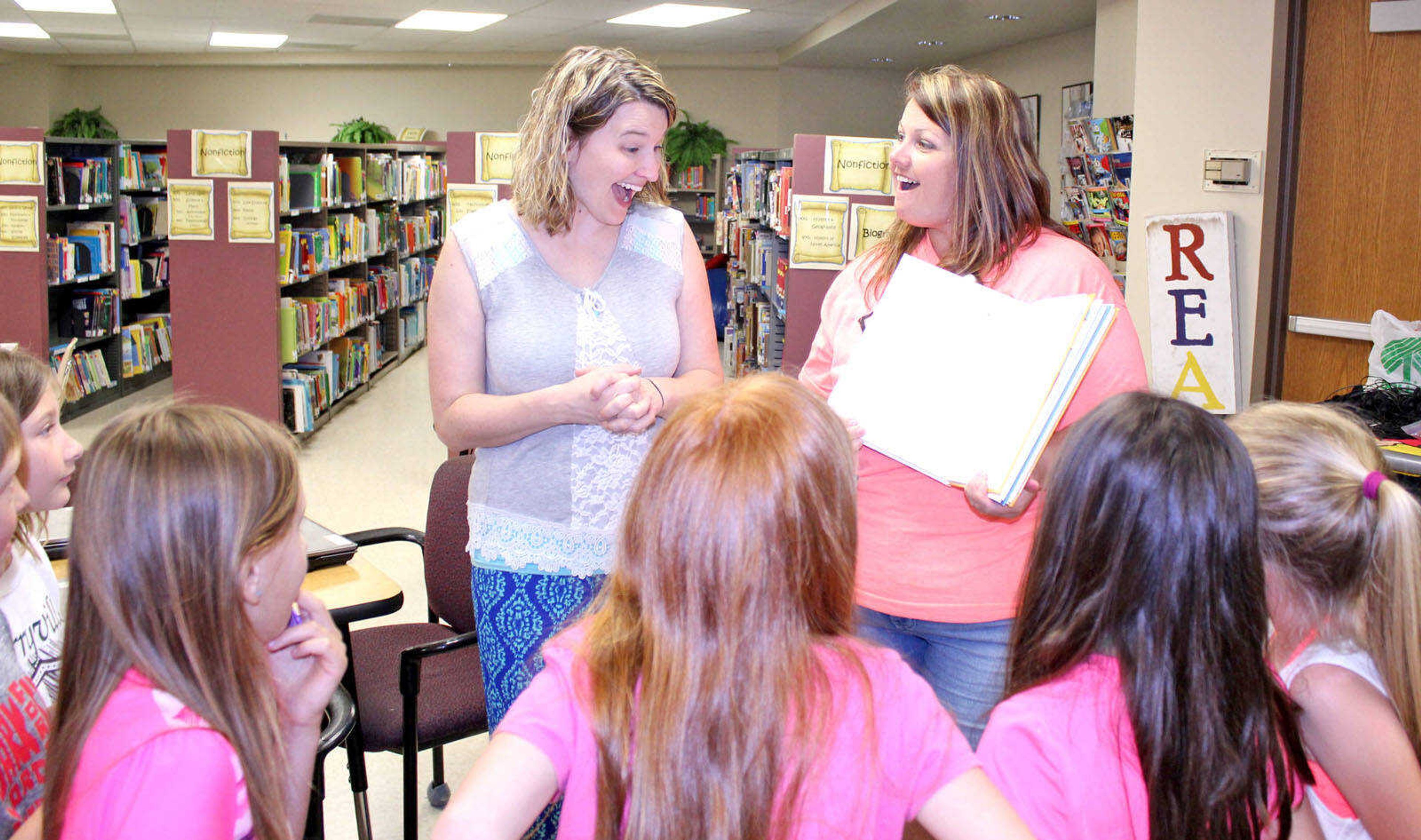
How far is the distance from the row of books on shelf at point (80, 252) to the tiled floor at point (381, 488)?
96 cm

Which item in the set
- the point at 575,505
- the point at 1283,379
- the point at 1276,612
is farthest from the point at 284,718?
the point at 1283,379

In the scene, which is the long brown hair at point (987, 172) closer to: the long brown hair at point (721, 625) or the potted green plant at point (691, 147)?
the long brown hair at point (721, 625)

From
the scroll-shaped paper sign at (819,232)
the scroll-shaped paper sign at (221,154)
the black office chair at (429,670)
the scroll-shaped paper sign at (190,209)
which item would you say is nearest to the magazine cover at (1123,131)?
the scroll-shaped paper sign at (819,232)

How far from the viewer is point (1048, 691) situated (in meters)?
1.10

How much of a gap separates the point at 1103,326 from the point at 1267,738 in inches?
20.5

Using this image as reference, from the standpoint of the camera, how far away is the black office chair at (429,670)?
2.14m

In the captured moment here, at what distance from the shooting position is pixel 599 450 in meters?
1.66

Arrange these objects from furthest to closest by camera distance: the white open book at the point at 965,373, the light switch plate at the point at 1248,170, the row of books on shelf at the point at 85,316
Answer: the row of books on shelf at the point at 85,316 < the light switch plate at the point at 1248,170 < the white open book at the point at 965,373

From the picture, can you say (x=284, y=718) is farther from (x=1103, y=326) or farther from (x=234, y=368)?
(x=234, y=368)

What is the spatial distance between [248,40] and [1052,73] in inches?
340

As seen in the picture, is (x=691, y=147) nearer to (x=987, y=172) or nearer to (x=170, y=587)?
(x=987, y=172)

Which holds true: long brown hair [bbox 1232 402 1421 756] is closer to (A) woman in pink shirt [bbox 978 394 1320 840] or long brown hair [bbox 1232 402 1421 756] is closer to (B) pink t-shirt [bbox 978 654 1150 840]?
(A) woman in pink shirt [bbox 978 394 1320 840]

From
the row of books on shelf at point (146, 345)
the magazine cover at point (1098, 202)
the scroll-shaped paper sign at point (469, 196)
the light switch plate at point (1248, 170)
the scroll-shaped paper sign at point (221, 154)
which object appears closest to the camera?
Result: the light switch plate at point (1248, 170)

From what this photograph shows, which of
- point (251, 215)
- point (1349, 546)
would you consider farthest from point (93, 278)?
point (1349, 546)
